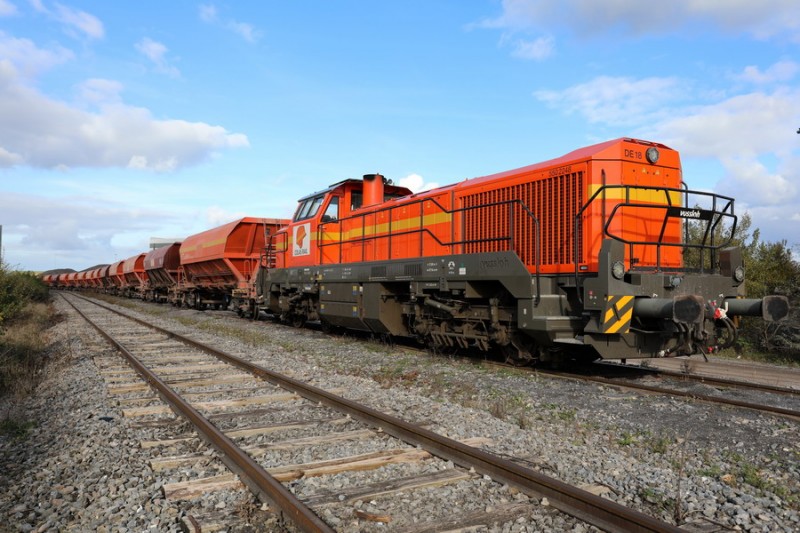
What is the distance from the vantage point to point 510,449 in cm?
446

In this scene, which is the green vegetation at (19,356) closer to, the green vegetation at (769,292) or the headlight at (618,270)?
the headlight at (618,270)

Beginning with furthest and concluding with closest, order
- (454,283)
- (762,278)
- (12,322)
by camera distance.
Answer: (12,322) → (762,278) → (454,283)

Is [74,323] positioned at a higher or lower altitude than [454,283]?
lower

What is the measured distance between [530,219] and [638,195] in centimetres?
150

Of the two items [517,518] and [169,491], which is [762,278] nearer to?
[517,518]

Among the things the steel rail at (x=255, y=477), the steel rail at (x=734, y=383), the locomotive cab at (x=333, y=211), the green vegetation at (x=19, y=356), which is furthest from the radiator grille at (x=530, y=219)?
the green vegetation at (x=19, y=356)

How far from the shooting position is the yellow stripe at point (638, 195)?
24.1 ft

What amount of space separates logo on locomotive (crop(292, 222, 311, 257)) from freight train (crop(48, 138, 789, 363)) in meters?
1.99

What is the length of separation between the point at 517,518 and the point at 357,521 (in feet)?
3.01

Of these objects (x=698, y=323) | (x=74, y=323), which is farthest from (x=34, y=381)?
A: (x=74, y=323)

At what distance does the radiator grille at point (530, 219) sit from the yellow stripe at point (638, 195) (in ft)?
1.01

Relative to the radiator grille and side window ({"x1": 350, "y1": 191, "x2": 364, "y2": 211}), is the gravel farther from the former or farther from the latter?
side window ({"x1": 350, "y1": 191, "x2": 364, "y2": 211})

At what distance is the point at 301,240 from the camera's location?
14.0m

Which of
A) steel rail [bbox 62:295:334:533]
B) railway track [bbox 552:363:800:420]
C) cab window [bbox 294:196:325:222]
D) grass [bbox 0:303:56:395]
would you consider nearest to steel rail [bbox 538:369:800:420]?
railway track [bbox 552:363:800:420]
